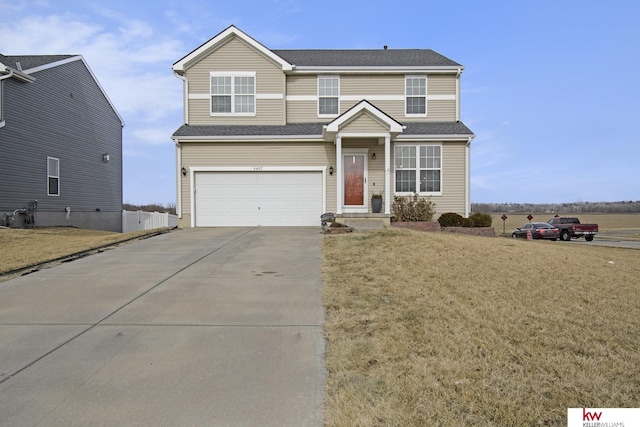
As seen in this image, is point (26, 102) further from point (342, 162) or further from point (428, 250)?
point (428, 250)

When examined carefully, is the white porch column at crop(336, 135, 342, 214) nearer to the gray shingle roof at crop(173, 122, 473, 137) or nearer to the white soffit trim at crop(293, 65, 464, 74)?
the gray shingle roof at crop(173, 122, 473, 137)

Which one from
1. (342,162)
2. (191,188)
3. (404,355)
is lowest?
(404,355)

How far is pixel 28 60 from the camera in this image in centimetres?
2011

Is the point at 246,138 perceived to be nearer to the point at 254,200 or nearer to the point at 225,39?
the point at 254,200

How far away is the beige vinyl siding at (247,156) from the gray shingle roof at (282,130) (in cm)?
40

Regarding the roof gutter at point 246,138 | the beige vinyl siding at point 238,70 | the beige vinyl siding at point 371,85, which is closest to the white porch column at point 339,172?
the roof gutter at point 246,138

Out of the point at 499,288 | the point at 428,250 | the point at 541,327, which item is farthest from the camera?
the point at 428,250

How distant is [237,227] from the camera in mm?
16906

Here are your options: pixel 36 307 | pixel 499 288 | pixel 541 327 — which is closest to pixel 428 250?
pixel 499 288

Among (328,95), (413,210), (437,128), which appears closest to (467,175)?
(437,128)

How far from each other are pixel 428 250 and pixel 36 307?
775cm

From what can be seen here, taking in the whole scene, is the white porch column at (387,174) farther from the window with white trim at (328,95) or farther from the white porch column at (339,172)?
the window with white trim at (328,95)

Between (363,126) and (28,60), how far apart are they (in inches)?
630

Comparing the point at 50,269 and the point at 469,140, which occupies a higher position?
the point at 469,140
